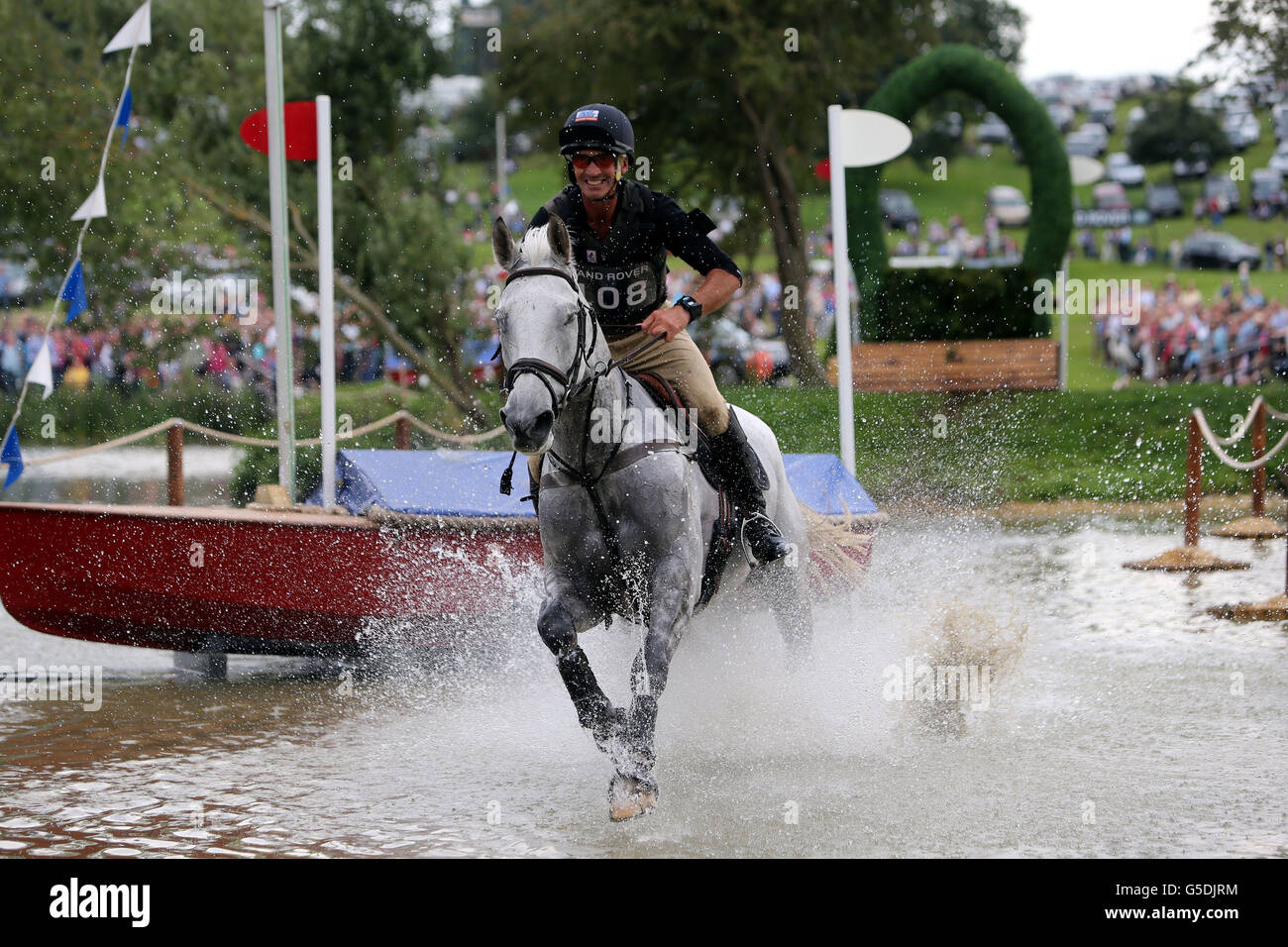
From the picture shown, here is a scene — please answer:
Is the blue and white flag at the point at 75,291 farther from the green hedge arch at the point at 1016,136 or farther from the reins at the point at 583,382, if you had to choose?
the green hedge arch at the point at 1016,136

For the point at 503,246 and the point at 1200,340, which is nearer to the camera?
the point at 503,246

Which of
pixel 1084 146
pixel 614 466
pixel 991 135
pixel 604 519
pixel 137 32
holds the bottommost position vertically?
pixel 604 519

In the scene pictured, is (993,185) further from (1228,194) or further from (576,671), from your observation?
(576,671)

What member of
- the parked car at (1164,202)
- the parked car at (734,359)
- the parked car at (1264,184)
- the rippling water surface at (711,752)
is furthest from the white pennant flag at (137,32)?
the parked car at (1164,202)

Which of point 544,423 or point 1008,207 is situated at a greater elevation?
point 1008,207

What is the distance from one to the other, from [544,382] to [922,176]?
218 feet

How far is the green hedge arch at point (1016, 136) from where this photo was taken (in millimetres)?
21250

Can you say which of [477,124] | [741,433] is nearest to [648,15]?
[741,433]

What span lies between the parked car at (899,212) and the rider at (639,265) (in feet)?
171

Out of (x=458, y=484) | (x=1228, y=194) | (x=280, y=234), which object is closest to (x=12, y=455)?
(x=280, y=234)

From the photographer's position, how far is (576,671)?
679cm

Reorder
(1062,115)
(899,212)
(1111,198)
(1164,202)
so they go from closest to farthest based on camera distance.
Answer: (1111,198) < (1164,202) < (899,212) < (1062,115)

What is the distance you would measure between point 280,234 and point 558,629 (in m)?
5.64
